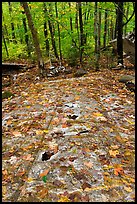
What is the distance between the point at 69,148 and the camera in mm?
3926

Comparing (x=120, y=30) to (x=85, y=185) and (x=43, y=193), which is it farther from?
(x=43, y=193)

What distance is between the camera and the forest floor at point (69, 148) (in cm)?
303

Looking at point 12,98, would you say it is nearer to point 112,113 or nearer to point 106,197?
point 112,113

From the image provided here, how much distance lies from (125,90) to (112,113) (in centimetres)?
219

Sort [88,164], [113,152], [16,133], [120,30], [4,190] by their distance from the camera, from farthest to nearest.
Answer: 1. [120,30]
2. [16,133]
3. [113,152]
4. [88,164]
5. [4,190]

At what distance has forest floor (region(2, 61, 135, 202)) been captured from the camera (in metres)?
3.03

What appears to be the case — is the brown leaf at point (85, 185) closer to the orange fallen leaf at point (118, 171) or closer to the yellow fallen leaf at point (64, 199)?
the yellow fallen leaf at point (64, 199)

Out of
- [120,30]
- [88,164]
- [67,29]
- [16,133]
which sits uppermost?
[67,29]

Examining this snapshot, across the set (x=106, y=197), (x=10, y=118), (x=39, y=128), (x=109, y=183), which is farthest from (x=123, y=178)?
(x=10, y=118)

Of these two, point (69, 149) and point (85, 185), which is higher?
point (69, 149)

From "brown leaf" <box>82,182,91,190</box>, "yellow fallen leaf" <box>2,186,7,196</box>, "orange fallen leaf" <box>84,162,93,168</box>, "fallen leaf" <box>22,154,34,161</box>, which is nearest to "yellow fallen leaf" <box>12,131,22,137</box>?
"fallen leaf" <box>22,154,34,161</box>

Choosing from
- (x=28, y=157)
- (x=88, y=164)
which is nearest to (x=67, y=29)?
(x=28, y=157)

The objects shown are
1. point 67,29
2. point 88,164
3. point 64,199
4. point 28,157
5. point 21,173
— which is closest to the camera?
point 64,199

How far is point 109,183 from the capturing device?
316 centimetres
